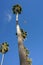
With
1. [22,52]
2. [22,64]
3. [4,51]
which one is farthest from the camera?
[4,51]

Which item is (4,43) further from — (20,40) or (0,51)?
(20,40)

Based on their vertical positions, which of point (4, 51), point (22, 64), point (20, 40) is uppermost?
point (4, 51)

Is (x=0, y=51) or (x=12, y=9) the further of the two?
(x=0, y=51)

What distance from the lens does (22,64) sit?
16109mm

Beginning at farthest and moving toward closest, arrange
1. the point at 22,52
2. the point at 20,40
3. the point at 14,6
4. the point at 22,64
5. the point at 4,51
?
Result: the point at 4,51 → the point at 14,6 → the point at 20,40 → the point at 22,52 → the point at 22,64

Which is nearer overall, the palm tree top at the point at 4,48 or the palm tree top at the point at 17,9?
the palm tree top at the point at 17,9

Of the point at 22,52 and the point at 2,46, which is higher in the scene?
the point at 2,46

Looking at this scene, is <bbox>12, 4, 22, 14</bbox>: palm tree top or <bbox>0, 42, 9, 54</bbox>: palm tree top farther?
<bbox>0, 42, 9, 54</bbox>: palm tree top

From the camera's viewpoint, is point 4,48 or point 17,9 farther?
point 4,48

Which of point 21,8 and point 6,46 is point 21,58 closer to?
point 21,8

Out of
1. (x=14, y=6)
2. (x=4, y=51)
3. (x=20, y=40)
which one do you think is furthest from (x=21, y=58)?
(x=4, y=51)

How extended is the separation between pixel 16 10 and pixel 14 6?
1318 mm

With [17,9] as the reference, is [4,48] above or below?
below

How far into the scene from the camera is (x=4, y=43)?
49.9 meters
